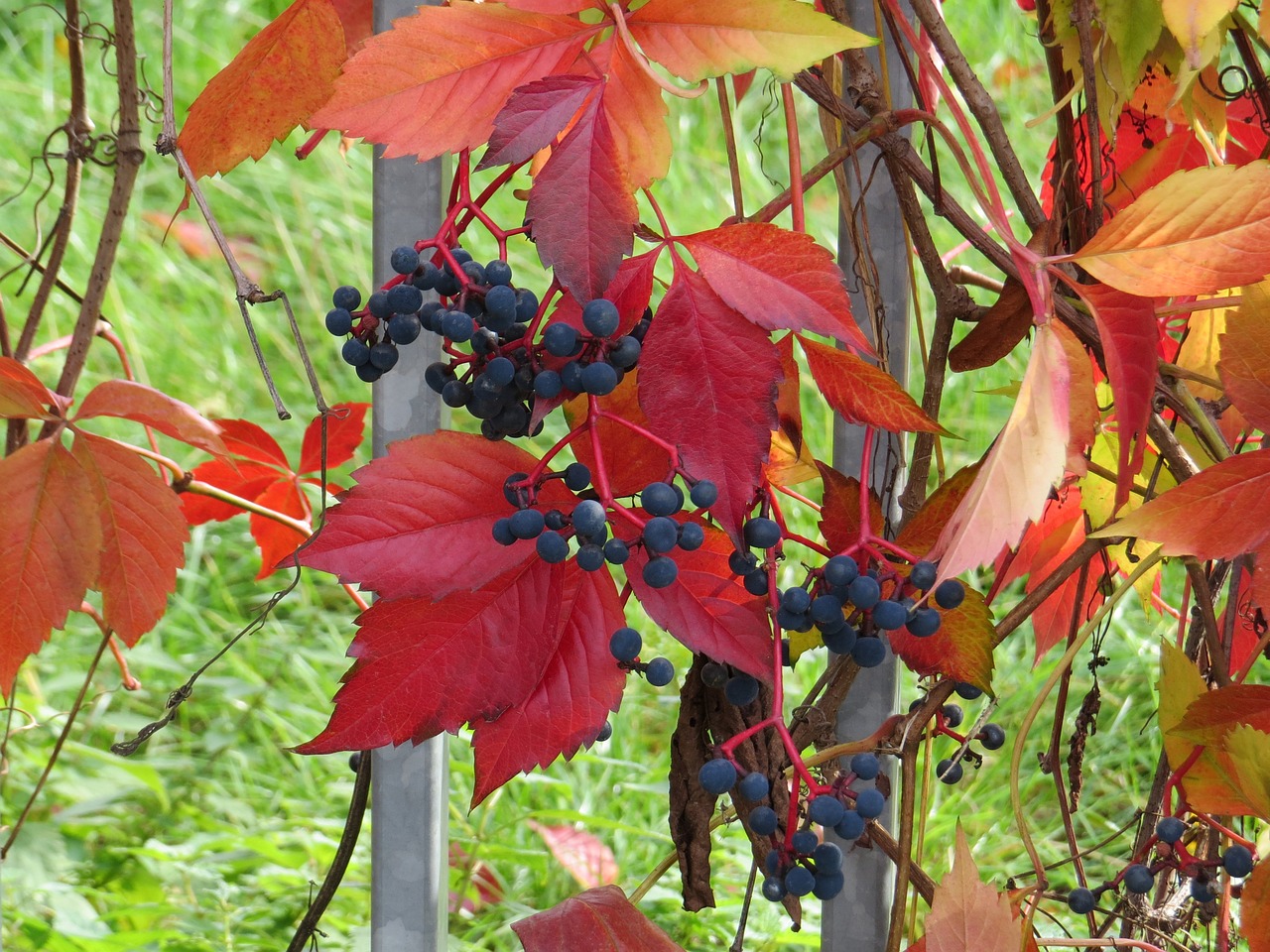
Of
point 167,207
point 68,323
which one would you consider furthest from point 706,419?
point 167,207

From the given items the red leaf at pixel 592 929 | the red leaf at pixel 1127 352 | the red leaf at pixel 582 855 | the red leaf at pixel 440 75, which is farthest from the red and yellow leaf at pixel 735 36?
the red leaf at pixel 582 855

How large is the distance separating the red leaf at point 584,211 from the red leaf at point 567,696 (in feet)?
0.48

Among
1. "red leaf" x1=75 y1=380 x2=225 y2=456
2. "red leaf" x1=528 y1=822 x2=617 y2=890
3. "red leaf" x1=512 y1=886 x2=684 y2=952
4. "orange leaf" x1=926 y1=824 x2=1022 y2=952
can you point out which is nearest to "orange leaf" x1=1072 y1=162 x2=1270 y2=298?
"orange leaf" x1=926 y1=824 x2=1022 y2=952

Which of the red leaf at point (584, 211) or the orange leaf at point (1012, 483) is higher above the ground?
the red leaf at point (584, 211)

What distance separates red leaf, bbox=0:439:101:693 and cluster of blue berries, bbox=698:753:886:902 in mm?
417

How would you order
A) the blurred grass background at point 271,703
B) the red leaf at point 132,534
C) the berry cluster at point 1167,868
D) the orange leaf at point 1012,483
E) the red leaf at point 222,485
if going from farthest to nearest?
the blurred grass background at point 271,703
the red leaf at point 222,485
the red leaf at point 132,534
the berry cluster at point 1167,868
the orange leaf at point 1012,483

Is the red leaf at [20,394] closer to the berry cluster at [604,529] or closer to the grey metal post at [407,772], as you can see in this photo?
the grey metal post at [407,772]

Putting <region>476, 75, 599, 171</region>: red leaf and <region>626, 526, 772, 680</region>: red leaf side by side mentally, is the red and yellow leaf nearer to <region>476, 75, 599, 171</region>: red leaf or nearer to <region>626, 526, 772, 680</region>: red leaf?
<region>476, 75, 599, 171</region>: red leaf

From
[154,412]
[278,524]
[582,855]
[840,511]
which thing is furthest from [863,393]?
[582,855]

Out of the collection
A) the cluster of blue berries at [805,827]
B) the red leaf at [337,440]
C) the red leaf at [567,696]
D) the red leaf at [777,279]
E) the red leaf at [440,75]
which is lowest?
the cluster of blue berries at [805,827]

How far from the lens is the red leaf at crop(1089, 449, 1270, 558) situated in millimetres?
505

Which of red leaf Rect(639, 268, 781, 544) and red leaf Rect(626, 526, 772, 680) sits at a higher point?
red leaf Rect(639, 268, 781, 544)

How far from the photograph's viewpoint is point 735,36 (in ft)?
1.50

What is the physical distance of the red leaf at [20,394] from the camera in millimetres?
688
